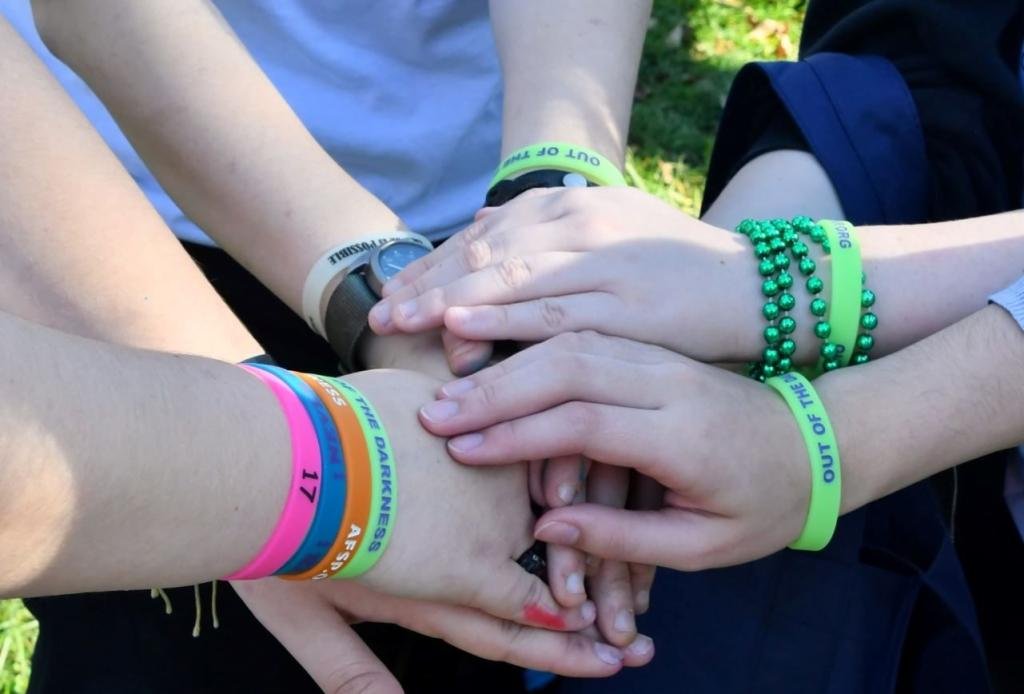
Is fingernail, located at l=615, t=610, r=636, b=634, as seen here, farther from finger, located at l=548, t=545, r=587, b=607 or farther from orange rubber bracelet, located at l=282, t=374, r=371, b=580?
→ orange rubber bracelet, located at l=282, t=374, r=371, b=580

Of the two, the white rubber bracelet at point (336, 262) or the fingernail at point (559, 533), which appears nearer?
the fingernail at point (559, 533)

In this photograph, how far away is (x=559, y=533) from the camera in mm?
1145

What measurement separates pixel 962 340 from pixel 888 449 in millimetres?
135

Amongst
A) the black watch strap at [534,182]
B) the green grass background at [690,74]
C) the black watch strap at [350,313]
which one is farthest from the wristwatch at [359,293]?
the green grass background at [690,74]

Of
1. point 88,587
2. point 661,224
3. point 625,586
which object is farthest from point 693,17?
point 88,587

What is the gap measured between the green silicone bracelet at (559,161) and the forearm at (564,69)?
0.02m

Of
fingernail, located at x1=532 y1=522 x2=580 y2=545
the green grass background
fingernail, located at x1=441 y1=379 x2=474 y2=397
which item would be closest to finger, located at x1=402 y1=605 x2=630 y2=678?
fingernail, located at x1=532 y1=522 x2=580 y2=545

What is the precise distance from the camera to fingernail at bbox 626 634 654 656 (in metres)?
1.20

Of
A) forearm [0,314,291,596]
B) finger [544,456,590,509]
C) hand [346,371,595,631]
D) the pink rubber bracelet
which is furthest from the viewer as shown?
finger [544,456,590,509]

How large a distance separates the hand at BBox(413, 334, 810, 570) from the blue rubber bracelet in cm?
14

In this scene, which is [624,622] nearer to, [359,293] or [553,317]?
[553,317]

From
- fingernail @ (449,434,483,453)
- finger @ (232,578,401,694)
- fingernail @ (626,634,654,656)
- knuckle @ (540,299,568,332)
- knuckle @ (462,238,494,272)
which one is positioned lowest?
fingernail @ (626,634,654,656)

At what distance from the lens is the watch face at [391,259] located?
1.30 metres

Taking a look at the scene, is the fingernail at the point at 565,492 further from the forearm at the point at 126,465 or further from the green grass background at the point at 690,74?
the green grass background at the point at 690,74
